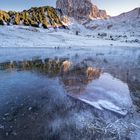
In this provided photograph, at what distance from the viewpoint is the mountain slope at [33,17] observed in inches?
3898

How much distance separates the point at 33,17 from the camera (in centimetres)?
11675

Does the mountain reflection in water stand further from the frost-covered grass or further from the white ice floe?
the frost-covered grass

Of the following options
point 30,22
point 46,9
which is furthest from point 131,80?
point 46,9

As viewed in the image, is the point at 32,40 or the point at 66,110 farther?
the point at 32,40

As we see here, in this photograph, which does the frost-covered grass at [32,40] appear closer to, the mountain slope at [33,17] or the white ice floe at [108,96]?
the mountain slope at [33,17]

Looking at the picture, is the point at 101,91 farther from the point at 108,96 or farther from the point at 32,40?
the point at 32,40

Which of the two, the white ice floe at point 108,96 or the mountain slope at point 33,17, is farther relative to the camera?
the mountain slope at point 33,17

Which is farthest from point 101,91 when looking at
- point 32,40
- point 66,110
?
point 32,40

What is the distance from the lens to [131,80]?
57.8 feet

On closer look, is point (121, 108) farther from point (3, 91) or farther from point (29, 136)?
point (3, 91)

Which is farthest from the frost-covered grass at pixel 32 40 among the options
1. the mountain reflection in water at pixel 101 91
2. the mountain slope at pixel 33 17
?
the mountain reflection in water at pixel 101 91

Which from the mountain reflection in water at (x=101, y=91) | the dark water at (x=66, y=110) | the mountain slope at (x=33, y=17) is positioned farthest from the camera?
the mountain slope at (x=33, y=17)

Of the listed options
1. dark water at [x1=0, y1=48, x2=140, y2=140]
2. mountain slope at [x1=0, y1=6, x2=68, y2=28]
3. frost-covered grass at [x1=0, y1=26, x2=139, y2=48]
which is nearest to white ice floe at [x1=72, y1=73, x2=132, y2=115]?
dark water at [x1=0, y1=48, x2=140, y2=140]

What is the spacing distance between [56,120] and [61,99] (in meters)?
2.89
